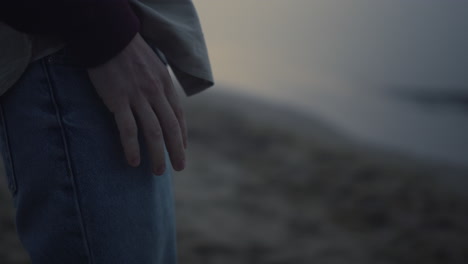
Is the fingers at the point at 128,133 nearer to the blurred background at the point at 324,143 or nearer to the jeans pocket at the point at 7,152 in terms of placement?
the jeans pocket at the point at 7,152

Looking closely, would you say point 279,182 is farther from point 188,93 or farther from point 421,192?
point 188,93

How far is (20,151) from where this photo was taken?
0.67 metres

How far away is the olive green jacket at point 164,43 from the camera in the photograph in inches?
26.3

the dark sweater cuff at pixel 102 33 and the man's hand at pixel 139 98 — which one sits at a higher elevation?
the dark sweater cuff at pixel 102 33

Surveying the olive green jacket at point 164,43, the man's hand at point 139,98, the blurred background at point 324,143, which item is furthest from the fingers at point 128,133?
the blurred background at point 324,143

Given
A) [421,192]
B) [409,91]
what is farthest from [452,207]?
[409,91]

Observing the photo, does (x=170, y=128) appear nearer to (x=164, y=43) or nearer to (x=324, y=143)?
(x=164, y=43)

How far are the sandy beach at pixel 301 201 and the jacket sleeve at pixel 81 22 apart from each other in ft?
5.07

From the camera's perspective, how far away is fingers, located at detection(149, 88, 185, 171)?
2.36 ft

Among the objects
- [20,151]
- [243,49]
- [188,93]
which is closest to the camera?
[20,151]

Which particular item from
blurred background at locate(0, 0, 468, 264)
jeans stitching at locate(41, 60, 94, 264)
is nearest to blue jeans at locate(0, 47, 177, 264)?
jeans stitching at locate(41, 60, 94, 264)

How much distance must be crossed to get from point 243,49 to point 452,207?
3015 millimetres

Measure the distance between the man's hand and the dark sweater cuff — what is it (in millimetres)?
16

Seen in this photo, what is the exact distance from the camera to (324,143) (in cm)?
396
